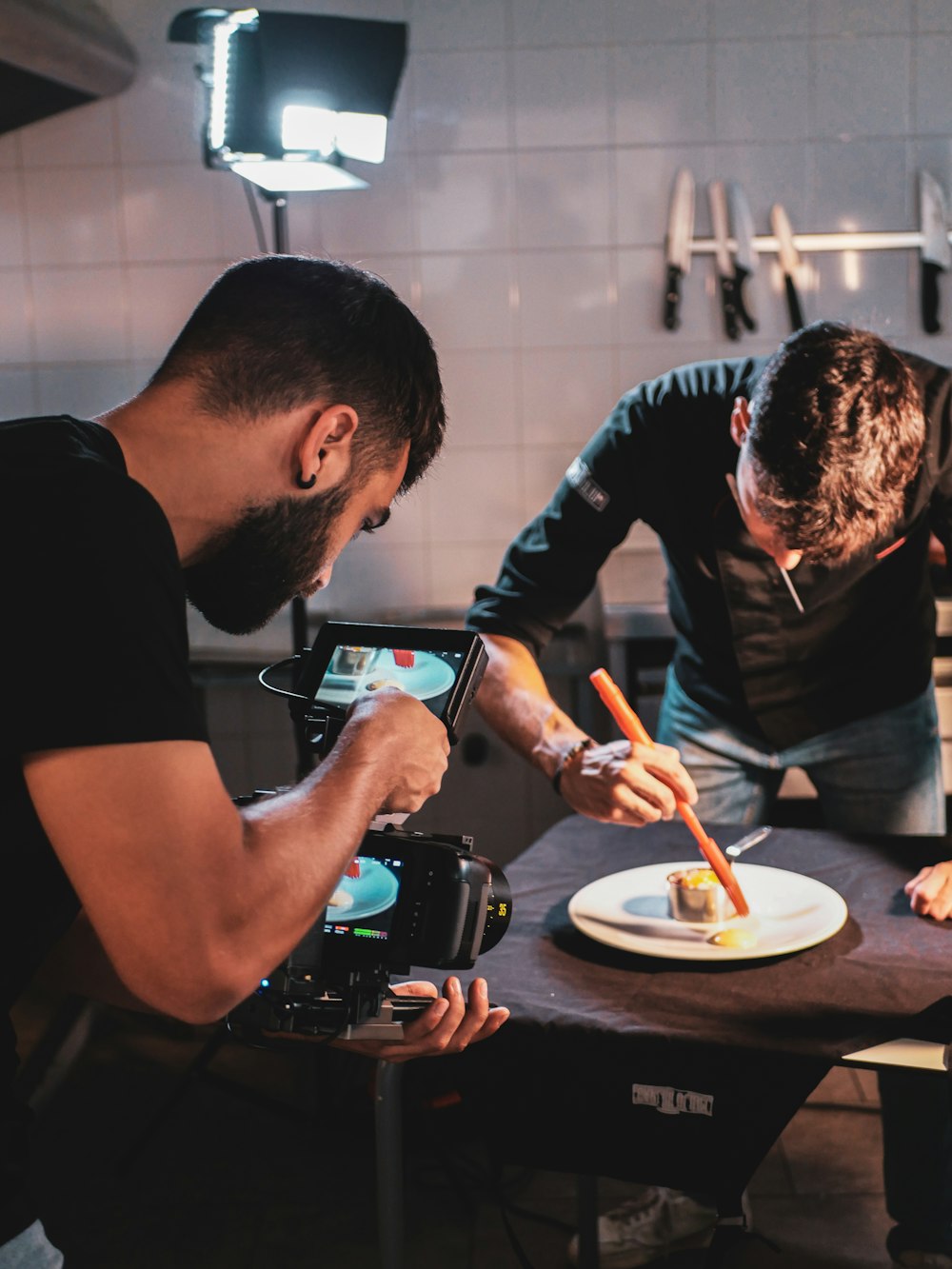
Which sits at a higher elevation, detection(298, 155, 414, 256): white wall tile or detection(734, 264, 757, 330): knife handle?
detection(298, 155, 414, 256): white wall tile

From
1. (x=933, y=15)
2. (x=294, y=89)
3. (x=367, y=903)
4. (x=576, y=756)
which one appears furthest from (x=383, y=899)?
(x=933, y=15)

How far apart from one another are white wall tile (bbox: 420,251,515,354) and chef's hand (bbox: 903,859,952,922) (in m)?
2.05

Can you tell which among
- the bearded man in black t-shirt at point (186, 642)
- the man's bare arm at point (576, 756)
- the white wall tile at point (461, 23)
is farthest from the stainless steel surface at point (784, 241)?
the bearded man in black t-shirt at point (186, 642)

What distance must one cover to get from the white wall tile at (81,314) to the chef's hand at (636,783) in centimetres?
215

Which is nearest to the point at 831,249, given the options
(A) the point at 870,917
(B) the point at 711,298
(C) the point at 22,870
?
(B) the point at 711,298

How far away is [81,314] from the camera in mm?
3078

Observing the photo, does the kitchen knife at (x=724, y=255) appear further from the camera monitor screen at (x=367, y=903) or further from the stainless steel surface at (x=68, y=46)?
the camera monitor screen at (x=367, y=903)

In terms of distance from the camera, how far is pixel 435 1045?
3.40ft

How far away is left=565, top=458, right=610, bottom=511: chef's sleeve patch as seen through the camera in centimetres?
190

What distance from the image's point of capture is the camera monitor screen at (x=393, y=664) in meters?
1.02

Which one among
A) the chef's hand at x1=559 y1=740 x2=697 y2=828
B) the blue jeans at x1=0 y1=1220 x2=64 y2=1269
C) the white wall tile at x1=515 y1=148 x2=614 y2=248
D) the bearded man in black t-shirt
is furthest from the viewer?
the white wall tile at x1=515 y1=148 x2=614 y2=248

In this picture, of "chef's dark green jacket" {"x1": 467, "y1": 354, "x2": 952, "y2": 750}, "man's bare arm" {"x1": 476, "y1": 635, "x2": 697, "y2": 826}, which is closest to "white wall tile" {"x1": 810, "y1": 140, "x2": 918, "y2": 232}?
"chef's dark green jacket" {"x1": 467, "y1": 354, "x2": 952, "y2": 750}

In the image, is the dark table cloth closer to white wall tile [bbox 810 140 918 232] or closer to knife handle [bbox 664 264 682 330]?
knife handle [bbox 664 264 682 330]

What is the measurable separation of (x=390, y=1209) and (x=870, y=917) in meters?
0.60
